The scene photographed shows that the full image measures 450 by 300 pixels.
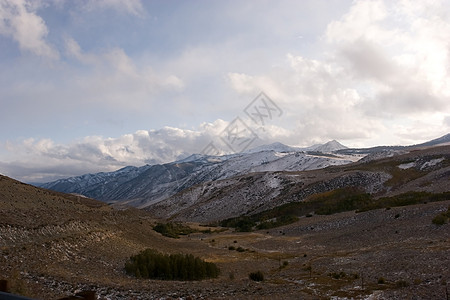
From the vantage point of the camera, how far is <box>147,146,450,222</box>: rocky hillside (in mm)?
56244

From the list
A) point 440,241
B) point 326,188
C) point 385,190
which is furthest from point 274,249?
point 326,188

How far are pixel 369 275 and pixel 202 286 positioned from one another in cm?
853

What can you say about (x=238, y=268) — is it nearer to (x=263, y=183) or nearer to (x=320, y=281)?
(x=320, y=281)

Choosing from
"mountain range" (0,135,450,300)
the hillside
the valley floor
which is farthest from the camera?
"mountain range" (0,135,450,300)

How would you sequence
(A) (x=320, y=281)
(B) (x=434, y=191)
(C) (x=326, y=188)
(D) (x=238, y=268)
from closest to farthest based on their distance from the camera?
(A) (x=320, y=281)
(D) (x=238, y=268)
(B) (x=434, y=191)
(C) (x=326, y=188)

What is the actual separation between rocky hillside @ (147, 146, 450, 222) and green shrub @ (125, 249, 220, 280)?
35.9 meters

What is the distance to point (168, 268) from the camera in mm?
19422

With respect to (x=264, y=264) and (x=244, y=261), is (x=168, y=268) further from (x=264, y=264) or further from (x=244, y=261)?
(x=244, y=261)

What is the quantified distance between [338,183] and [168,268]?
5557 centimetres

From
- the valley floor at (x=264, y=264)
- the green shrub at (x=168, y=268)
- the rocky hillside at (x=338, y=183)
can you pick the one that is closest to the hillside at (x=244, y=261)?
the valley floor at (x=264, y=264)

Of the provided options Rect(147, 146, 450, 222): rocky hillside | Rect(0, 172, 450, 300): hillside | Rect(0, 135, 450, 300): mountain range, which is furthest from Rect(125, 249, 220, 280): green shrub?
Rect(147, 146, 450, 222): rocky hillside

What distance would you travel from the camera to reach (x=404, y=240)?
24.7m

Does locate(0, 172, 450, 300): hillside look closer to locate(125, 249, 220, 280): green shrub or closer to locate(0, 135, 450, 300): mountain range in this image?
locate(0, 135, 450, 300): mountain range

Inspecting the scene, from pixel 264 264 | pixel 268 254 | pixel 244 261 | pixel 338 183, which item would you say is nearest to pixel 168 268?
pixel 264 264
